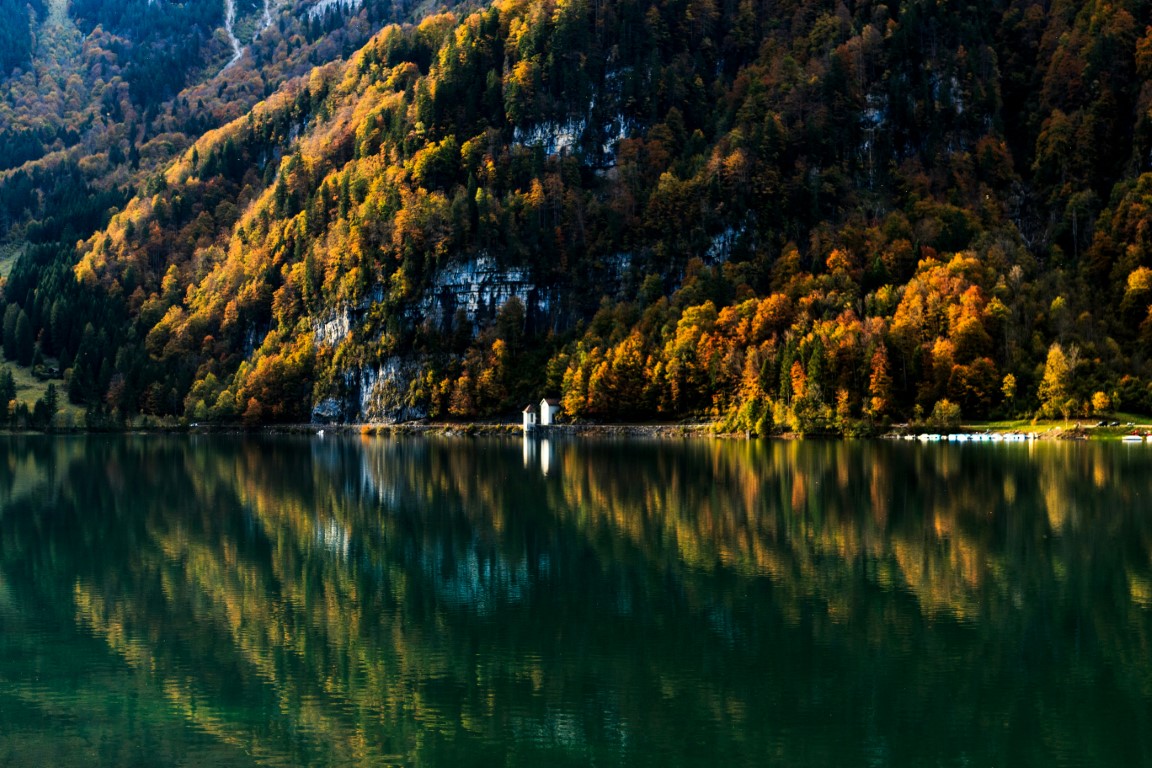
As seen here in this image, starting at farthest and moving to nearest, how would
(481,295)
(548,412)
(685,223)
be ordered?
(481,295), (685,223), (548,412)

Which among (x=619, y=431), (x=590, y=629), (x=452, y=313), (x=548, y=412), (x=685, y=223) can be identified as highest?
(x=685, y=223)

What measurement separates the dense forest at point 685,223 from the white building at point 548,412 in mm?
3168

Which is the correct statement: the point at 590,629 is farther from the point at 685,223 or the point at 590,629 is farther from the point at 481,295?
the point at 481,295

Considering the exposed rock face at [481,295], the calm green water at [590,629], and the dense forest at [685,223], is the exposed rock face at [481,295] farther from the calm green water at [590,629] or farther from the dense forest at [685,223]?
the calm green water at [590,629]

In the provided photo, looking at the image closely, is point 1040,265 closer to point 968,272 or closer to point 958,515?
point 968,272

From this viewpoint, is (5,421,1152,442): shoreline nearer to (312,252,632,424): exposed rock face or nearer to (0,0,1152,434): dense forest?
(0,0,1152,434): dense forest

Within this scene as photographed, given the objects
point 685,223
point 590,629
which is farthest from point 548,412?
point 590,629

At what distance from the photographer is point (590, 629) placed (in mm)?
28906

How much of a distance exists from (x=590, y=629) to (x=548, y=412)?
117 meters

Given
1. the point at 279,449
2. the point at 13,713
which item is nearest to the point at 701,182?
the point at 279,449

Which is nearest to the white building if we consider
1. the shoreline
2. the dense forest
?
the shoreline

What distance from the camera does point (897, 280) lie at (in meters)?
142

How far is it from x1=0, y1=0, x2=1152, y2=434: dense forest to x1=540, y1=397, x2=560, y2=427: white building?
317 cm

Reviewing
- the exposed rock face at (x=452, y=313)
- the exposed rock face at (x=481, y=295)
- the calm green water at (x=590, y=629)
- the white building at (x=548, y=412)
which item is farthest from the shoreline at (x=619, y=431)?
the calm green water at (x=590, y=629)
